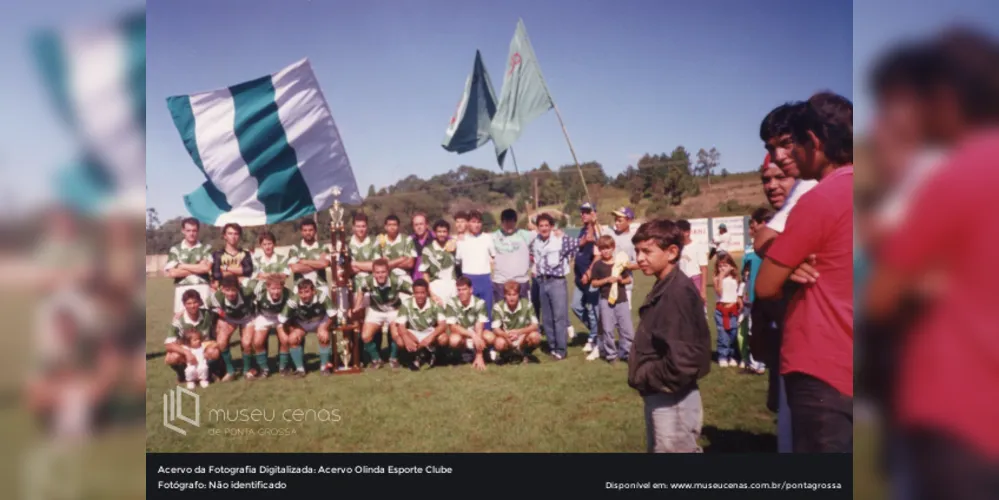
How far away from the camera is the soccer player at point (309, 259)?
12.0 ft

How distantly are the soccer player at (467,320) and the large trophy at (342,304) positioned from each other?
0.66 metres

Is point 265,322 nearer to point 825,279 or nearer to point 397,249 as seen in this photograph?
point 397,249

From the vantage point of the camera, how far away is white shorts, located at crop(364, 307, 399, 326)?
148 inches

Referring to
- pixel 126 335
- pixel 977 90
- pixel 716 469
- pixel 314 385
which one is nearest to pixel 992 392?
pixel 977 90

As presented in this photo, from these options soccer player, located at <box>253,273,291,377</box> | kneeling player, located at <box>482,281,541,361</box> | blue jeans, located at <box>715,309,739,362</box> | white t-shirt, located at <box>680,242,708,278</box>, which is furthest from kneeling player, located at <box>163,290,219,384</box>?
blue jeans, located at <box>715,309,739,362</box>

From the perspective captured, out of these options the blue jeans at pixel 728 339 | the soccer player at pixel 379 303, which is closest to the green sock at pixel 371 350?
the soccer player at pixel 379 303

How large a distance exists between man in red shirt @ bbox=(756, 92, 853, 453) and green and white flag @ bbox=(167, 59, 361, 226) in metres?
2.47

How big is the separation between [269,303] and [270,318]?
0.11 metres

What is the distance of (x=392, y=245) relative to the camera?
4164mm

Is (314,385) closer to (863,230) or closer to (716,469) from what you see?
(716,469)

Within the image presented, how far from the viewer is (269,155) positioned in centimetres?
343

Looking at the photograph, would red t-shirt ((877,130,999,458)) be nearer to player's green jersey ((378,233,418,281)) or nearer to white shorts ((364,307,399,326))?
white shorts ((364,307,399,326))

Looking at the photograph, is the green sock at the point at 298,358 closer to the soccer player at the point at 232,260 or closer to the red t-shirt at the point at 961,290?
A: the soccer player at the point at 232,260

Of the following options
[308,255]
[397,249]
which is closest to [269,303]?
[308,255]
